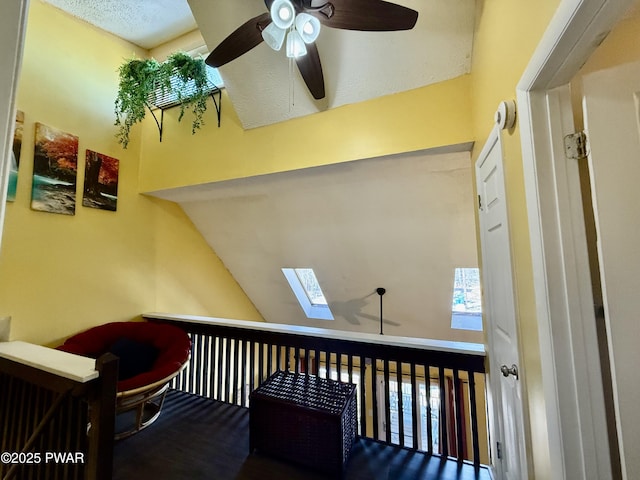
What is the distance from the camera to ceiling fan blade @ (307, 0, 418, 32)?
1316mm

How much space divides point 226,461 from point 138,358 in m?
1.10

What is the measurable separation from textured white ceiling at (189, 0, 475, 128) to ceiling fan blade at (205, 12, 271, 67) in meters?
0.55

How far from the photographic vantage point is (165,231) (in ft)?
→ 11.0

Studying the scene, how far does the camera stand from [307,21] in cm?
147

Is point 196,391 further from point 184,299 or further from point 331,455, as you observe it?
point 331,455

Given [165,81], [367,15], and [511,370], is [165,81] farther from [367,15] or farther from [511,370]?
[511,370]

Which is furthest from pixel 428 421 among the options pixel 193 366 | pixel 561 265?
pixel 193 366

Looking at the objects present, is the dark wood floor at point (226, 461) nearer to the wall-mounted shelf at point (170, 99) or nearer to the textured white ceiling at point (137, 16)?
the wall-mounted shelf at point (170, 99)

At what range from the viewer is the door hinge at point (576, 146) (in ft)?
2.80

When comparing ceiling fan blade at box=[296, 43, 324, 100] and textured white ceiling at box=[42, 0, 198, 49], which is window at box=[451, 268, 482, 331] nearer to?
ceiling fan blade at box=[296, 43, 324, 100]

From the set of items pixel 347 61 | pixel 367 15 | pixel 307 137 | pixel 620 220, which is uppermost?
pixel 347 61

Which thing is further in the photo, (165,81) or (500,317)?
(165,81)

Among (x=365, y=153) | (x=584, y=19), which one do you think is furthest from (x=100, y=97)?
(x=584, y=19)

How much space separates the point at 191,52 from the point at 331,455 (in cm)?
382
